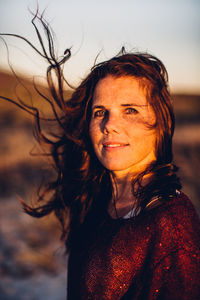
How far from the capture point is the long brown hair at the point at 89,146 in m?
1.58

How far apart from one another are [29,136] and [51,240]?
10.8 metres

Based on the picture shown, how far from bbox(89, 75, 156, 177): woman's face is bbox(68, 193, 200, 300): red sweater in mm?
360

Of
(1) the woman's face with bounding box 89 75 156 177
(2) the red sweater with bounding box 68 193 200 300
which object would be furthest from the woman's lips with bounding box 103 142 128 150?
(2) the red sweater with bounding box 68 193 200 300

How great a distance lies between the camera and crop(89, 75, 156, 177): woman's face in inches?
62.2

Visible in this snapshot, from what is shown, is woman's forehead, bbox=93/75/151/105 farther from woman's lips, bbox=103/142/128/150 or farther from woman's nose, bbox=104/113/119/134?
woman's lips, bbox=103/142/128/150

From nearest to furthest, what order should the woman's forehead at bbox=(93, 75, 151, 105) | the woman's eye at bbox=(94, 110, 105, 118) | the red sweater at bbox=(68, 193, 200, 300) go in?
the red sweater at bbox=(68, 193, 200, 300)
the woman's forehead at bbox=(93, 75, 151, 105)
the woman's eye at bbox=(94, 110, 105, 118)

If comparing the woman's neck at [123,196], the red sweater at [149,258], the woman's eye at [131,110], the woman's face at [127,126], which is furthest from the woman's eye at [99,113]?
the red sweater at [149,258]

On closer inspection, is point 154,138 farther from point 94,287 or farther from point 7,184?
point 7,184

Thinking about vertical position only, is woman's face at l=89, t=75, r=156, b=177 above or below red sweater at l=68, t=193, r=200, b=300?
above

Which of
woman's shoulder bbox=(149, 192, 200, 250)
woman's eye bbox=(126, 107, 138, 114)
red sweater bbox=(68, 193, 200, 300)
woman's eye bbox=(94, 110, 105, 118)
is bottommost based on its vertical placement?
red sweater bbox=(68, 193, 200, 300)

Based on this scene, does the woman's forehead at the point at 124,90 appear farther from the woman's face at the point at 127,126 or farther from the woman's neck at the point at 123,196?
the woman's neck at the point at 123,196

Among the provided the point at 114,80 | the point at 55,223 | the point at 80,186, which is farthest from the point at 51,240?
the point at 114,80

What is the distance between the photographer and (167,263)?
1.14m

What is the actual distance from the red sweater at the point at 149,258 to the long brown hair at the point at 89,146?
0.12 metres
